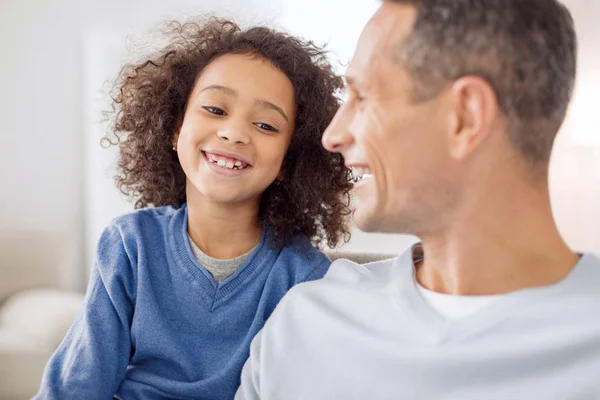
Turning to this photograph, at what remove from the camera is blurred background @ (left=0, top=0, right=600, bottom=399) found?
3219 mm

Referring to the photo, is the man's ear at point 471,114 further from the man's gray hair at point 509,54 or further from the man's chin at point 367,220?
the man's chin at point 367,220

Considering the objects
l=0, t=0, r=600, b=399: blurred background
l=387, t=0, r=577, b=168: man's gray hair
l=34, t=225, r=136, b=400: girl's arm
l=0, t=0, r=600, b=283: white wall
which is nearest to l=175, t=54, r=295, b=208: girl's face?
l=34, t=225, r=136, b=400: girl's arm

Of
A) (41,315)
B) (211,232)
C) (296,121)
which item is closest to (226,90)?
(296,121)

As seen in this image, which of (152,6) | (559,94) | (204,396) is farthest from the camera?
(152,6)

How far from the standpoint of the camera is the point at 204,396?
57.6 inches

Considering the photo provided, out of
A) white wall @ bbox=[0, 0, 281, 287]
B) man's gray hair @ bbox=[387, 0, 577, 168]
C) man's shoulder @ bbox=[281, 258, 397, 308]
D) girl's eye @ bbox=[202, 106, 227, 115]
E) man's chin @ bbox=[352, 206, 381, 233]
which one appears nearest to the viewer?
man's gray hair @ bbox=[387, 0, 577, 168]

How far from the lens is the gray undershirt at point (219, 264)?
1.58m

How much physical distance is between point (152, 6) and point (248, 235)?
7.20ft

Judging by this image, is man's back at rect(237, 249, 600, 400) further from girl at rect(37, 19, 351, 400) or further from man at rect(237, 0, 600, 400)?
girl at rect(37, 19, 351, 400)

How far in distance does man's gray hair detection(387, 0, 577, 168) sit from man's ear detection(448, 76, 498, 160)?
11 millimetres

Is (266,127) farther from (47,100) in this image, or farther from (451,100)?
(47,100)

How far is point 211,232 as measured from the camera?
63.3 inches

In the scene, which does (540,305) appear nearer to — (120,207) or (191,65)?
(191,65)

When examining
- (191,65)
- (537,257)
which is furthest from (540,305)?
(191,65)
